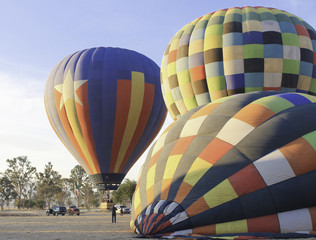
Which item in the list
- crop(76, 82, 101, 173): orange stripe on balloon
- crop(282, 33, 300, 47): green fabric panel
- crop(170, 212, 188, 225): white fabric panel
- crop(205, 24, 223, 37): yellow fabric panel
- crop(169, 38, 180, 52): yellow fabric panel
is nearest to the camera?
crop(170, 212, 188, 225): white fabric panel

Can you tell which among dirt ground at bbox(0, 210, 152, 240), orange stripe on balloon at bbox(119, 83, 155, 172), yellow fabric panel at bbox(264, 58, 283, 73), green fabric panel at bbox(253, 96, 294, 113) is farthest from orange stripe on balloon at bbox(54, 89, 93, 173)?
green fabric panel at bbox(253, 96, 294, 113)

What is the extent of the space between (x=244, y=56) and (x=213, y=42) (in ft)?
4.81

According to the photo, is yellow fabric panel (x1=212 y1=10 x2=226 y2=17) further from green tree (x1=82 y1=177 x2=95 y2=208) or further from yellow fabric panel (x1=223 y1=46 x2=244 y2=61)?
green tree (x1=82 y1=177 x2=95 y2=208)

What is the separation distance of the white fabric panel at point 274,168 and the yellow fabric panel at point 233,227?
0.98m

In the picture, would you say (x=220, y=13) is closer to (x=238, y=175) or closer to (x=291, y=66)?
(x=291, y=66)

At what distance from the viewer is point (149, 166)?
966 cm

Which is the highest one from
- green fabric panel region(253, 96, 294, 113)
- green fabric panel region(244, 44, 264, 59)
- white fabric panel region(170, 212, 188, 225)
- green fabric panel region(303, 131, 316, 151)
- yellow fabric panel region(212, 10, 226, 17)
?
yellow fabric panel region(212, 10, 226, 17)

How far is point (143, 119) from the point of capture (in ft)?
80.9

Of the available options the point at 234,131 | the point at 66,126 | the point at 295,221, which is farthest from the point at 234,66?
the point at 66,126

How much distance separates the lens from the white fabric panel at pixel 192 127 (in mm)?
9154

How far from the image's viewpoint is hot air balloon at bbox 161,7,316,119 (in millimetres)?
14461

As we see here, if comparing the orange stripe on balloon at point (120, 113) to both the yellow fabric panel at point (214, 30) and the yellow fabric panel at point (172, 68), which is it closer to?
the yellow fabric panel at point (172, 68)

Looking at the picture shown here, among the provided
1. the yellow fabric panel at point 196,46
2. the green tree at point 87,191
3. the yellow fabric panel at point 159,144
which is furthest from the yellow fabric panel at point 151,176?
the green tree at point 87,191

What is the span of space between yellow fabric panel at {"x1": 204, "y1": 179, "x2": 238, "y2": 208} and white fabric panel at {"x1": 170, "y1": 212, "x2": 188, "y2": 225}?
1.89 feet
